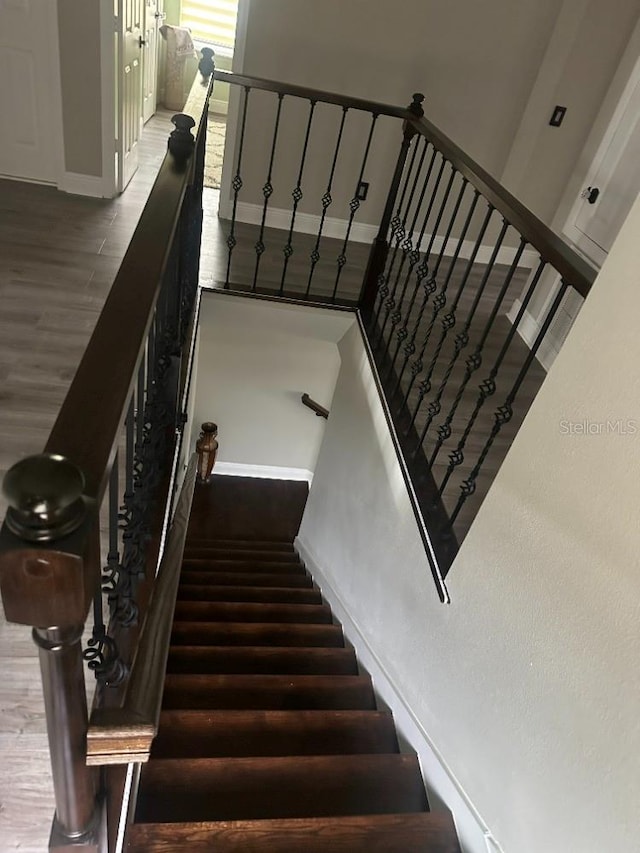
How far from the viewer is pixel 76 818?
3.58 ft

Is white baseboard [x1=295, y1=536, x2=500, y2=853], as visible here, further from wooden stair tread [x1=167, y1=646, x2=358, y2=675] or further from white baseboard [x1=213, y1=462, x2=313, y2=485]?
white baseboard [x1=213, y1=462, x2=313, y2=485]

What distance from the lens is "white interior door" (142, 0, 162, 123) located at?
5445 millimetres

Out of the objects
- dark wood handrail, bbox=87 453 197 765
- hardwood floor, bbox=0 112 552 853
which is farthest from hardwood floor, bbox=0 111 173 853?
dark wood handrail, bbox=87 453 197 765

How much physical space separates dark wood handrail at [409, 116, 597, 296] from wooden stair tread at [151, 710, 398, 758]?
4.93ft

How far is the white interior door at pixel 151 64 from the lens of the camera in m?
5.45

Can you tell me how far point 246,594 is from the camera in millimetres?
3041

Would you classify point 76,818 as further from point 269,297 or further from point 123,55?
point 123,55

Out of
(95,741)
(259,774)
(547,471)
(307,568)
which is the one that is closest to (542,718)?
(547,471)

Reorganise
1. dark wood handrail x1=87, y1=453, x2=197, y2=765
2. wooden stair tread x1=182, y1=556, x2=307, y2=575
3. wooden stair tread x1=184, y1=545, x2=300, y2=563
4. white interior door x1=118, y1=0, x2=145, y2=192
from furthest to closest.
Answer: wooden stair tread x1=184, y1=545, x2=300, y2=563 → white interior door x1=118, y1=0, x2=145, y2=192 → wooden stair tread x1=182, y1=556, x2=307, y2=575 → dark wood handrail x1=87, y1=453, x2=197, y2=765

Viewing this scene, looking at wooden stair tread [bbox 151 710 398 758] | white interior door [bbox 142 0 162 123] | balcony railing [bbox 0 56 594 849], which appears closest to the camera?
balcony railing [bbox 0 56 594 849]

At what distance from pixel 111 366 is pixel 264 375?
3909mm

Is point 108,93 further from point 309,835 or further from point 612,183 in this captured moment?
point 309,835

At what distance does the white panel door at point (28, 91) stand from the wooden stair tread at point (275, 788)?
386cm

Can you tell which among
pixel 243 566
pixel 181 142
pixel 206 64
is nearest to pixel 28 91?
pixel 206 64
